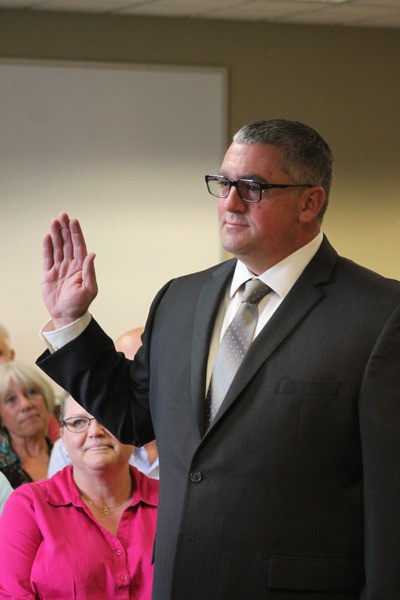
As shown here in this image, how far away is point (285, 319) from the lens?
1.81 m

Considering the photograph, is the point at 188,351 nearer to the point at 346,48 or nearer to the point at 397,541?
the point at 397,541

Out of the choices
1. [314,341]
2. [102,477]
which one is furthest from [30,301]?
[314,341]

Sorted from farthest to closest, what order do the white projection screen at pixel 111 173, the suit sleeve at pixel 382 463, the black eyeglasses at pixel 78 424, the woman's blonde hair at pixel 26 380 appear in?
1. the white projection screen at pixel 111 173
2. the woman's blonde hair at pixel 26 380
3. the black eyeglasses at pixel 78 424
4. the suit sleeve at pixel 382 463

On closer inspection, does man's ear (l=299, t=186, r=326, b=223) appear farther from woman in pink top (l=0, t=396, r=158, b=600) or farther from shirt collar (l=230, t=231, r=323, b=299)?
woman in pink top (l=0, t=396, r=158, b=600)

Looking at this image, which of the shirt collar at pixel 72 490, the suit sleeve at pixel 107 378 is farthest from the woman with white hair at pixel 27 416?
the suit sleeve at pixel 107 378

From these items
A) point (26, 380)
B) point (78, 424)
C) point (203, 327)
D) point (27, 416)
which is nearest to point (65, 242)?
point (203, 327)

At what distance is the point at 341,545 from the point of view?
175cm

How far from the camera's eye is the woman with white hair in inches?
167

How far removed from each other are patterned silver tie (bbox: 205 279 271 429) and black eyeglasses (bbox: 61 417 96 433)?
1.18 m

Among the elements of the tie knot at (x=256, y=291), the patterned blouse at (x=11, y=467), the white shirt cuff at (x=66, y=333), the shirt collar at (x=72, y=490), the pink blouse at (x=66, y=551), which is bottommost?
the patterned blouse at (x=11, y=467)

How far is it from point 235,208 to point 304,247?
0.57 feet

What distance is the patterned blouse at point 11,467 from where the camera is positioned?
3760 millimetres

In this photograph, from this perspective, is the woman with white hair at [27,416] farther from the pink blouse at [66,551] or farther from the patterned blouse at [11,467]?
the pink blouse at [66,551]

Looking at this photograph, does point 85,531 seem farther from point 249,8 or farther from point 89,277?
point 249,8
